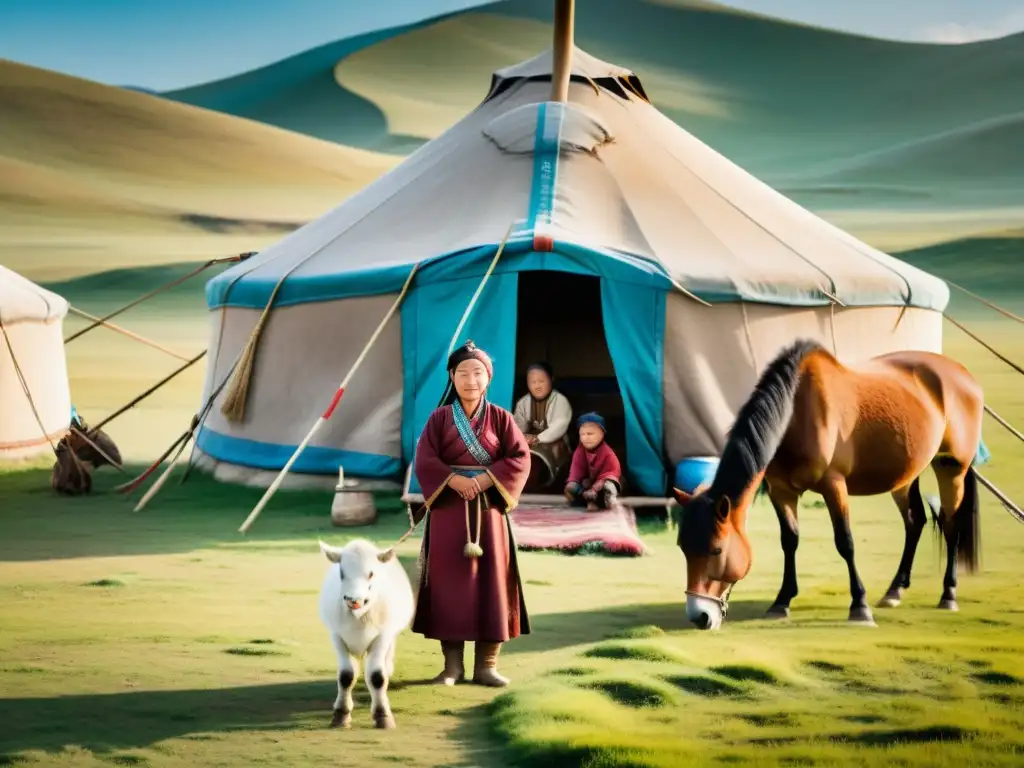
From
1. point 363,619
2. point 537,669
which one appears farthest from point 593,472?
point 363,619

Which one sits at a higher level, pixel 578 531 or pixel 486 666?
pixel 578 531

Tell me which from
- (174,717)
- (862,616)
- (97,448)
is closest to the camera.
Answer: (174,717)

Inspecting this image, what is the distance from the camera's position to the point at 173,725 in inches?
172

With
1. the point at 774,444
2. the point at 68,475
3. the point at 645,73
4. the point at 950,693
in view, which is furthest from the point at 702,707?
the point at 645,73

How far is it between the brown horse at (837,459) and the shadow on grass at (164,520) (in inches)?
111

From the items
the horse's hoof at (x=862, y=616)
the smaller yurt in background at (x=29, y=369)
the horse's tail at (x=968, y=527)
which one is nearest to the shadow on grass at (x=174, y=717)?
the horse's hoof at (x=862, y=616)

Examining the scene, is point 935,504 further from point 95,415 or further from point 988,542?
point 95,415

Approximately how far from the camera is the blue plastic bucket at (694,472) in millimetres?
8422

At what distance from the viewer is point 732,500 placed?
533 centimetres

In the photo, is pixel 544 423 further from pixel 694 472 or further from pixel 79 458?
Answer: pixel 79 458

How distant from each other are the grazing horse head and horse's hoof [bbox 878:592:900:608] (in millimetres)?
1186

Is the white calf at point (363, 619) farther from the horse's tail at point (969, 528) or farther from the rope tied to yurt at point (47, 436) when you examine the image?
the rope tied to yurt at point (47, 436)

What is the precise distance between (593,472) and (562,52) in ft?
11.3

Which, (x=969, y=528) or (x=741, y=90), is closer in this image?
(x=969, y=528)
